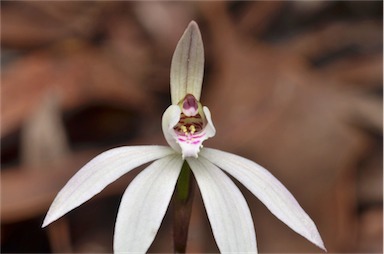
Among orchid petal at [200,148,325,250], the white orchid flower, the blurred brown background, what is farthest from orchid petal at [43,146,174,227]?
the blurred brown background

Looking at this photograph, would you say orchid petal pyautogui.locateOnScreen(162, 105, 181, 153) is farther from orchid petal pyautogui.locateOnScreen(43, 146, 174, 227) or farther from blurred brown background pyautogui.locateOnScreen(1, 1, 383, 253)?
blurred brown background pyautogui.locateOnScreen(1, 1, 383, 253)

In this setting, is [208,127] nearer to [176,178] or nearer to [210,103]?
[176,178]

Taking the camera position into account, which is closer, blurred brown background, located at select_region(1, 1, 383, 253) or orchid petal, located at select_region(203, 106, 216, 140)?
orchid petal, located at select_region(203, 106, 216, 140)

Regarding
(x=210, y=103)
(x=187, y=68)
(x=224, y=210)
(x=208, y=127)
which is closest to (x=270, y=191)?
(x=224, y=210)

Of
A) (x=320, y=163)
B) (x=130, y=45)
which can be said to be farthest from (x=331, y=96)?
(x=130, y=45)

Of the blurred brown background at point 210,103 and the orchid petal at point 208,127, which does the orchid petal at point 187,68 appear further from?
the blurred brown background at point 210,103
